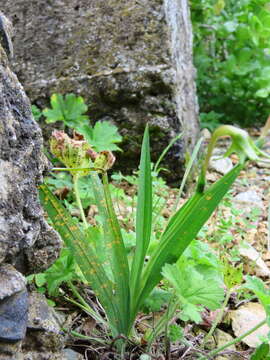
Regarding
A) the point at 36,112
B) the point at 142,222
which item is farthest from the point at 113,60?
the point at 142,222

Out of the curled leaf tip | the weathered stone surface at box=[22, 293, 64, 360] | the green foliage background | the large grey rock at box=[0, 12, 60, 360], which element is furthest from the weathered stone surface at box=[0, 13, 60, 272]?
the green foliage background

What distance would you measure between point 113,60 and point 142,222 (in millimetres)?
1382

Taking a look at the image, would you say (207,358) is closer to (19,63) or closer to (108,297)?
(108,297)

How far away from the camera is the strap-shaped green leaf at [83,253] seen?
1.04m

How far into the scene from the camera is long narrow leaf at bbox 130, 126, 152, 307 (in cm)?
104

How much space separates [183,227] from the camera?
3.17 ft

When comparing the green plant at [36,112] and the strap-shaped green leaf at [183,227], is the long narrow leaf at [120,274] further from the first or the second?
the green plant at [36,112]

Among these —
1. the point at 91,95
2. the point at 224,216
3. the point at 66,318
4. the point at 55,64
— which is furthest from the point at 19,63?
the point at 66,318

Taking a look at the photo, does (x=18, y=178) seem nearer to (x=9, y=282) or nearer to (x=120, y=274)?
(x=9, y=282)

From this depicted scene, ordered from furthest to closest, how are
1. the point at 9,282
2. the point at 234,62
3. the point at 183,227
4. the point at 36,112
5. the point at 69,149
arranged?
the point at 234,62
the point at 36,112
the point at 69,149
the point at 183,227
the point at 9,282

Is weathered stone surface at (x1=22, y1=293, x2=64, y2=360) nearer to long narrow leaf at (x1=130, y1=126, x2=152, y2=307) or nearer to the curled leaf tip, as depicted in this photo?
long narrow leaf at (x1=130, y1=126, x2=152, y2=307)

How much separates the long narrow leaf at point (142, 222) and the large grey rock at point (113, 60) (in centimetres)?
118

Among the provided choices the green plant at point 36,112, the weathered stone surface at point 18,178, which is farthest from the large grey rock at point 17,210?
the green plant at point 36,112

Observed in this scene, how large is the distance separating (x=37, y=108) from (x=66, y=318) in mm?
1369
